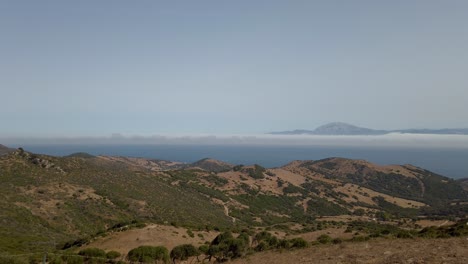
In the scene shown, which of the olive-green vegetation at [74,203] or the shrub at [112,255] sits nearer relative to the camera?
the shrub at [112,255]

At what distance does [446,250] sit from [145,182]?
89.9m

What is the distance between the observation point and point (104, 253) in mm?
35594

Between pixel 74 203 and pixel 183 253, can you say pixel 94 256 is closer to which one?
pixel 183 253

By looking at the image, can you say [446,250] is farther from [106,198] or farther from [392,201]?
[392,201]

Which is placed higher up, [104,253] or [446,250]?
[446,250]

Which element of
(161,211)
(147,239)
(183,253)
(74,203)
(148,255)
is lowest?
(161,211)

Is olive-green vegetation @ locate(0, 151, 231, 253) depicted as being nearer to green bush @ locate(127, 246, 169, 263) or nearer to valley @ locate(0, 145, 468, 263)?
valley @ locate(0, 145, 468, 263)

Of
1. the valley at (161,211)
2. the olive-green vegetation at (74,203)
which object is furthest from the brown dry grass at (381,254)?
the olive-green vegetation at (74,203)

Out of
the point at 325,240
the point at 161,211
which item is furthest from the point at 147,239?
the point at 161,211

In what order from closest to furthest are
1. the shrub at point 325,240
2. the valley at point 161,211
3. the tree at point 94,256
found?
the shrub at point 325,240, the tree at point 94,256, the valley at point 161,211

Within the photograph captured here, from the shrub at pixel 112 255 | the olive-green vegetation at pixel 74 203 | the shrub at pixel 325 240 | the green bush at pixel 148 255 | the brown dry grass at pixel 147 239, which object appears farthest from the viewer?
the olive-green vegetation at pixel 74 203

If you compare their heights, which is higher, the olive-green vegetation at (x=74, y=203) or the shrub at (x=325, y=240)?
the shrub at (x=325, y=240)

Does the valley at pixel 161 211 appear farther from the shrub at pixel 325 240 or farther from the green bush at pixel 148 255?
the green bush at pixel 148 255

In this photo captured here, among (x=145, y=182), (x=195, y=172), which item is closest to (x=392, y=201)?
(x=195, y=172)
